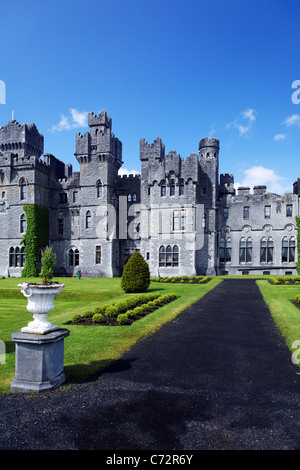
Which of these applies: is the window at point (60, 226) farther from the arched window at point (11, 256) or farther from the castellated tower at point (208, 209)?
the castellated tower at point (208, 209)

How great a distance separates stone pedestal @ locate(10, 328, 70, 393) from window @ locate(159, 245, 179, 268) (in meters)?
32.9

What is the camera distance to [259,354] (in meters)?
9.82

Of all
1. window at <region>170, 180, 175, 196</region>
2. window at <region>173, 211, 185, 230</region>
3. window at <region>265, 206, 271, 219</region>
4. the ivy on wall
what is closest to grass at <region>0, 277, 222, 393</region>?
window at <region>173, 211, 185, 230</region>

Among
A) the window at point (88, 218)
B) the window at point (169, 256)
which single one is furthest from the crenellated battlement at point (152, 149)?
the window at point (169, 256)

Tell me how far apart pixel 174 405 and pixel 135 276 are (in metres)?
18.0

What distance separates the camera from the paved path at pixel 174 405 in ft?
17.4

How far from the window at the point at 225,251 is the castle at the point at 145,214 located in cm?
13

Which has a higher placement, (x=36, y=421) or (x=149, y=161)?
(x=149, y=161)

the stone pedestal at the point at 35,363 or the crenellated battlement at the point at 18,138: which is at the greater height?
the crenellated battlement at the point at 18,138

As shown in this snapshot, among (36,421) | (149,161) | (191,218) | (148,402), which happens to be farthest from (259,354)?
(149,161)

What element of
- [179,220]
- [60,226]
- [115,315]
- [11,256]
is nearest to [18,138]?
[60,226]

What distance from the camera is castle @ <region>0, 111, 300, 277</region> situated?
40.6 metres

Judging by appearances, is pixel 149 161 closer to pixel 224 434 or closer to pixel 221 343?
pixel 221 343
